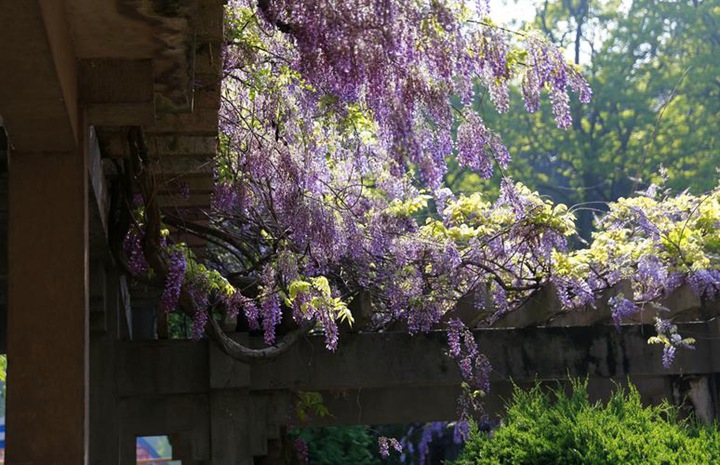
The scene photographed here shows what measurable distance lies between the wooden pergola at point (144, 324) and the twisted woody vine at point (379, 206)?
0.68ft

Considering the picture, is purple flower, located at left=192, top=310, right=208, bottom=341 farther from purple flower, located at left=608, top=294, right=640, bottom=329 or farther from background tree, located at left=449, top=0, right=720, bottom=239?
background tree, located at left=449, top=0, right=720, bottom=239

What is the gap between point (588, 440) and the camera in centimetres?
594

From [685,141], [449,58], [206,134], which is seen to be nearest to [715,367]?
[449,58]

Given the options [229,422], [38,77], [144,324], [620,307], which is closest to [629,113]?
[144,324]

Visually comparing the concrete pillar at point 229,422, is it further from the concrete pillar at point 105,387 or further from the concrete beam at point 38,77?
the concrete beam at point 38,77

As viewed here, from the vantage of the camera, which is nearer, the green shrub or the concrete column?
the concrete column

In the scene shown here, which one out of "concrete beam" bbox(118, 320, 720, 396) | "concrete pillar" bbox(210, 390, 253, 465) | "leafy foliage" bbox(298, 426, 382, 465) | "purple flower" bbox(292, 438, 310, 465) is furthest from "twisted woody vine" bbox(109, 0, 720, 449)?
"leafy foliage" bbox(298, 426, 382, 465)

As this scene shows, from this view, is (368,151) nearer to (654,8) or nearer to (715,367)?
(715,367)

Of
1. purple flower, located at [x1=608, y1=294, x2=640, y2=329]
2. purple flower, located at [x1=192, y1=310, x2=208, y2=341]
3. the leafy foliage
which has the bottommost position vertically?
the leafy foliage

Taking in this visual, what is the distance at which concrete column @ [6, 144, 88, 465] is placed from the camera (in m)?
4.10

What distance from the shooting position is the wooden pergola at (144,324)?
13.0 feet

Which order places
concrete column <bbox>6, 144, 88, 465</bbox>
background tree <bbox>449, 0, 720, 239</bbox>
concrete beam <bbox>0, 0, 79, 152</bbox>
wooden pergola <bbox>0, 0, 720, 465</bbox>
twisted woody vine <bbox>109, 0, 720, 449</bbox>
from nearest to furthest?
concrete beam <bbox>0, 0, 79, 152</bbox>, wooden pergola <bbox>0, 0, 720, 465</bbox>, concrete column <bbox>6, 144, 88, 465</bbox>, twisted woody vine <bbox>109, 0, 720, 449</bbox>, background tree <bbox>449, 0, 720, 239</bbox>

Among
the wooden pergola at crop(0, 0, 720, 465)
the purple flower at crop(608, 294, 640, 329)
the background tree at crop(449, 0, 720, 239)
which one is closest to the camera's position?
the wooden pergola at crop(0, 0, 720, 465)

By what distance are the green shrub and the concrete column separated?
8.45 ft
